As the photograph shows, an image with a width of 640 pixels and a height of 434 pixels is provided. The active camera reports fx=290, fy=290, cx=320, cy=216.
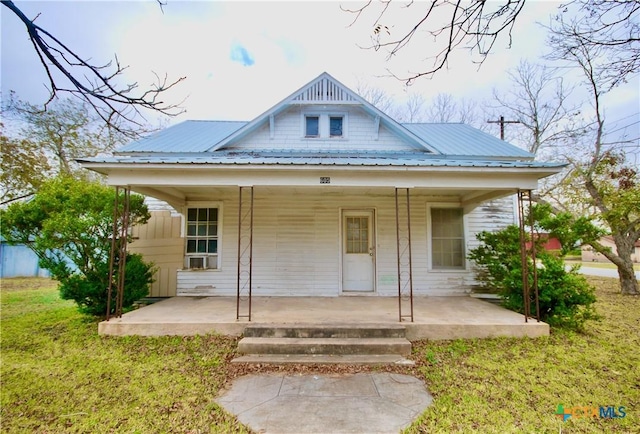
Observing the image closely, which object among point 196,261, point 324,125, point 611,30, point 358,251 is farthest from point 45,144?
point 611,30

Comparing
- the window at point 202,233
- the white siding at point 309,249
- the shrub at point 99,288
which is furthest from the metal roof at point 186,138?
the shrub at point 99,288

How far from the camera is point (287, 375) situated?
3857mm

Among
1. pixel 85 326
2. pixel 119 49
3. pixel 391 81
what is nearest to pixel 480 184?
pixel 391 81

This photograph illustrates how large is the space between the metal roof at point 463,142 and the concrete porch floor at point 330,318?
391 centimetres

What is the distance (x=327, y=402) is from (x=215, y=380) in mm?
1502

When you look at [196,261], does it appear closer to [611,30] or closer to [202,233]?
[202,233]

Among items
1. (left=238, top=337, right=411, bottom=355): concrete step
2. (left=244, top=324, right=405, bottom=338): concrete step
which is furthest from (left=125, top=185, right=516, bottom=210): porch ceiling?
(left=238, top=337, right=411, bottom=355): concrete step

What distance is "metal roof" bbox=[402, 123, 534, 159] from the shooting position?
775 cm

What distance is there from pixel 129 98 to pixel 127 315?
426 cm

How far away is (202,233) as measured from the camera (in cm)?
750

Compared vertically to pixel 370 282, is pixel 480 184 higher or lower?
higher

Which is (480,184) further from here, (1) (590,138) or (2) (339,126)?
(1) (590,138)

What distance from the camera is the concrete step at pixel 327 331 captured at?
184 inches

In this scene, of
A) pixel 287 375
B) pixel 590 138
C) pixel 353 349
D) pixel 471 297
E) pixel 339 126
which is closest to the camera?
pixel 287 375
